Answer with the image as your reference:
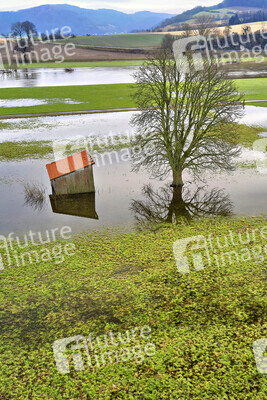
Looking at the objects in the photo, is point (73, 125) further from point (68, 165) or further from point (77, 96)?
point (77, 96)

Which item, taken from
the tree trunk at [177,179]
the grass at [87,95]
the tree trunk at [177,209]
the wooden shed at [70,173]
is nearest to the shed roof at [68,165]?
the wooden shed at [70,173]

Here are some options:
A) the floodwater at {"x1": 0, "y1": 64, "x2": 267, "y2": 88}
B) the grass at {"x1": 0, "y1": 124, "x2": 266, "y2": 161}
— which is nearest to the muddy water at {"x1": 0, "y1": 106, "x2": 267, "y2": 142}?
the grass at {"x1": 0, "y1": 124, "x2": 266, "y2": 161}

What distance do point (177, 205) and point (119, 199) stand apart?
14.2ft

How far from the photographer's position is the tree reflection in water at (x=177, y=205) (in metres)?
22.0

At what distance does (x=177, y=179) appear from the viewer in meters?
26.0

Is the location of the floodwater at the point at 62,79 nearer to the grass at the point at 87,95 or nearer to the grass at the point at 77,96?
the grass at the point at 77,96

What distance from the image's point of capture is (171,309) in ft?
45.3

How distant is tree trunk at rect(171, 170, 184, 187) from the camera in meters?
25.7

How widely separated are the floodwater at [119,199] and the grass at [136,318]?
8.61 ft

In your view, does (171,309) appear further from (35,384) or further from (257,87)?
(257,87)

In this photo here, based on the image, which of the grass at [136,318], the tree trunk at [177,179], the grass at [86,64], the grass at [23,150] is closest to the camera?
the grass at [136,318]

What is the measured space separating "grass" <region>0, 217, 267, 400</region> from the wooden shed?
6555mm

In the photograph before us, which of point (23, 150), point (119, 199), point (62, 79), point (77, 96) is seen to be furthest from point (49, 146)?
point (62, 79)

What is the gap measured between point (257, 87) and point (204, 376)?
7580 cm
